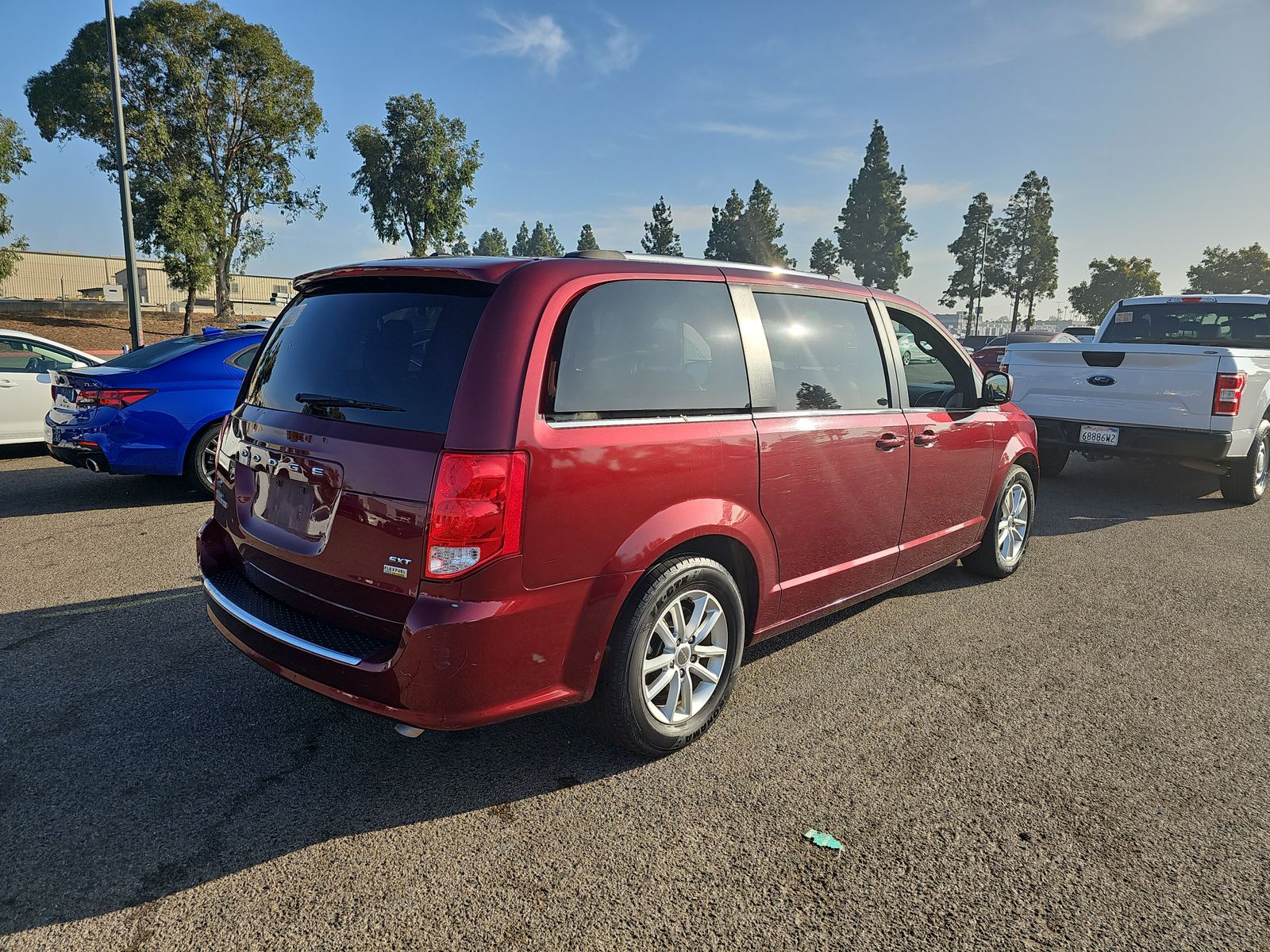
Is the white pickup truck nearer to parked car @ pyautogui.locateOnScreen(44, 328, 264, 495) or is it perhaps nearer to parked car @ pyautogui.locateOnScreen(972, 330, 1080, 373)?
parked car @ pyautogui.locateOnScreen(44, 328, 264, 495)

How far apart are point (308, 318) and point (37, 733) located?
1.92 metres

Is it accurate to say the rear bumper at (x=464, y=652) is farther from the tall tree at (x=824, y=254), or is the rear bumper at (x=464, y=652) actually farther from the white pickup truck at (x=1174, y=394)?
the tall tree at (x=824, y=254)

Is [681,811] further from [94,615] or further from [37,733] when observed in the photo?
[94,615]

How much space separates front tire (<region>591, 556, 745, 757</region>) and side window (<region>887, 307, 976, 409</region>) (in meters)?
1.85

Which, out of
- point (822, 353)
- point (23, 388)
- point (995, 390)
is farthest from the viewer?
point (23, 388)

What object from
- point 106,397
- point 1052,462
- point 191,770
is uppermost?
point 106,397

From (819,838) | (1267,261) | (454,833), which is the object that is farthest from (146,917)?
(1267,261)

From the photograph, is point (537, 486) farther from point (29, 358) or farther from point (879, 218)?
point (879, 218)

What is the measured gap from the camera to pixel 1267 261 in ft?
278

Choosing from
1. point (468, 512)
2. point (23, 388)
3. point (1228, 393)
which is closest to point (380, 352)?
point (468, 512)

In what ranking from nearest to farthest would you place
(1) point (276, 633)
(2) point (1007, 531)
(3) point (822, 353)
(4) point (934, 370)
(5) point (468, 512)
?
(5) point (468, 512), (1) point (276, 633), (3) point (822, 353), (4) point (934, 370), (2) point (1007, 531)

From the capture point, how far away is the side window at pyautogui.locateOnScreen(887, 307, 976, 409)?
438cm

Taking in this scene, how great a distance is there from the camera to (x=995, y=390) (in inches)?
189

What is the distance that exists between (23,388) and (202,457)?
3.31m
